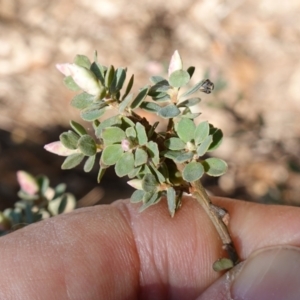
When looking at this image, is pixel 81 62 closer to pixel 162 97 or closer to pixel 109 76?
pixel 109 76

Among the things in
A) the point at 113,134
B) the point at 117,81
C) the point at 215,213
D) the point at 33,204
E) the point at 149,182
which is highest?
the point at 117,81

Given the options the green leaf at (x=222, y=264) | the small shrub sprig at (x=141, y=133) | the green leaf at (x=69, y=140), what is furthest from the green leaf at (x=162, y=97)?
the green leaf at (x=222, y=264)

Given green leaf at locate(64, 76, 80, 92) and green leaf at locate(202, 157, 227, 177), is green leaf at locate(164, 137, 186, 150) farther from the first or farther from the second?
green leaf at locate(64, 76, 80, 92)

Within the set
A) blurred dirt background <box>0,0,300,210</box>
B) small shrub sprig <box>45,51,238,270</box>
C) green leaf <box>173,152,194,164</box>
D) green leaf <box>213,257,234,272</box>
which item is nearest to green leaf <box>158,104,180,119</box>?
small shrub sprig <box>45,51,238,270</box>

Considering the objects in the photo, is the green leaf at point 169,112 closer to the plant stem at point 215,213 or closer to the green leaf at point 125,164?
the green leaf at point 125,164

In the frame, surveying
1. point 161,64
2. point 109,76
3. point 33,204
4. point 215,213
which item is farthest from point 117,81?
point 161,64

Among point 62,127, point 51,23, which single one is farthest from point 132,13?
point 62,127
